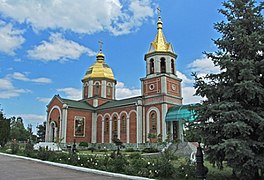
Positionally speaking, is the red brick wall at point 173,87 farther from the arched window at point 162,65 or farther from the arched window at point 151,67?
the arched window at point 151,67

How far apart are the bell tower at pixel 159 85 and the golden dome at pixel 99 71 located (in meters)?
10.1

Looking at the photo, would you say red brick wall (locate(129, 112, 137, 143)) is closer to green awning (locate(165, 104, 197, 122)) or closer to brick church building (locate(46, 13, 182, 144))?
brick church building (locate(46, 13, 182, 144))

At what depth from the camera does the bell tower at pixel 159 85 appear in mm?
27750

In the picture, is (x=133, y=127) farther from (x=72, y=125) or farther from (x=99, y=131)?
(x=72, y=125)

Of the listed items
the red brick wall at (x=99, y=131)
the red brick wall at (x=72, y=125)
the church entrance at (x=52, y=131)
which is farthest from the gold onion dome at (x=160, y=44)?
the church entrance at (x=52, y=131)

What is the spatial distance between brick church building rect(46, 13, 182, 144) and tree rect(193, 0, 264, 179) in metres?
18.7

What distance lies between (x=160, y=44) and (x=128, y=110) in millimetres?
8226

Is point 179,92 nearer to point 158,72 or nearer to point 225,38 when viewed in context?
point 158,72

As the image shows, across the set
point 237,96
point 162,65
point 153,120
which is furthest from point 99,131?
Result: point 237,96

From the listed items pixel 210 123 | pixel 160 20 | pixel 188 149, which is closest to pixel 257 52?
pixel 210 123

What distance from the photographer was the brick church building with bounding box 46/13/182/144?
1117 inches

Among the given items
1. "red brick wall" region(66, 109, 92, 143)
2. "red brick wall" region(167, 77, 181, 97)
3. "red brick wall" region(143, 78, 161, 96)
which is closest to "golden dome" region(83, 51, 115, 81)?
"red brick wall" region(66, 109, 92, 143)

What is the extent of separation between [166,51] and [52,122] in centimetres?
1724

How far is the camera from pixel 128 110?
30.5 metres
